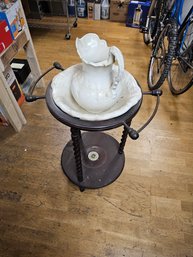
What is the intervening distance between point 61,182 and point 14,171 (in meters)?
0.33

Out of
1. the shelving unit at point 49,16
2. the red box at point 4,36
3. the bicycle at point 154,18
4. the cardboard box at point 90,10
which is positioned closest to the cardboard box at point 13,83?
the red box at point 4,36

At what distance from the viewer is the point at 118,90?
661 mm

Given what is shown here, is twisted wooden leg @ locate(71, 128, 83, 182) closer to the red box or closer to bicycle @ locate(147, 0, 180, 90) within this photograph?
the red box

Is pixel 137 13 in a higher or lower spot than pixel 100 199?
higher

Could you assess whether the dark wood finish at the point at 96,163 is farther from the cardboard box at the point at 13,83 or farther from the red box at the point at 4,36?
the red box at the point at 4,36

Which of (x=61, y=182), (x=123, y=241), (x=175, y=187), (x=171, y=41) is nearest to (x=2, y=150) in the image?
(x=61, y=182)

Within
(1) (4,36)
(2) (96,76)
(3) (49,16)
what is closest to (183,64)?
(2) (96,76)

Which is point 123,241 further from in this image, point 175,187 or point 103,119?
point 103,119

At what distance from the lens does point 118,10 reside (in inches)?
102

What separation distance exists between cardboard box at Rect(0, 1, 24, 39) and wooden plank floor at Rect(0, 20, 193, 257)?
63cm

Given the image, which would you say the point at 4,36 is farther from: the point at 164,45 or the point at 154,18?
the point at 154,18

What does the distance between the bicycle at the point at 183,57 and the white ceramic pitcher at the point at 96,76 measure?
1.02 m

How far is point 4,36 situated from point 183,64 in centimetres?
142

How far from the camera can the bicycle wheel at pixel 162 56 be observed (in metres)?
1.30
